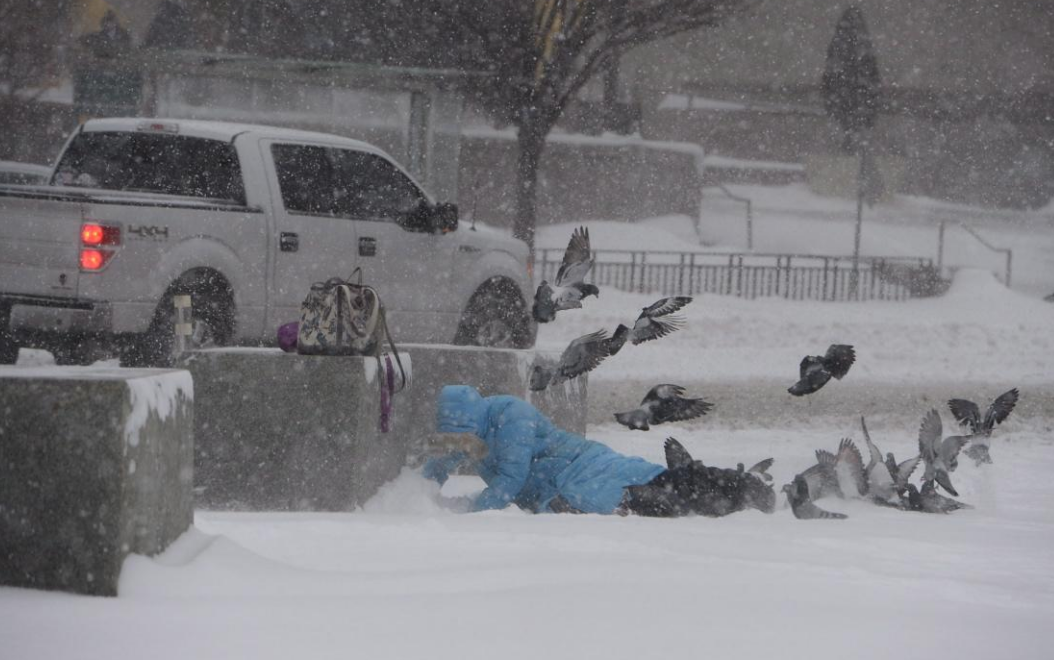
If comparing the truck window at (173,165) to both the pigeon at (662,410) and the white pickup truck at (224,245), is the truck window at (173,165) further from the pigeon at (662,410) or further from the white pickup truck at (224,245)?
the pigeon at (662,410)

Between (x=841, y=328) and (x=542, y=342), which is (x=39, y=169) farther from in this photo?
(x=841, y=328)


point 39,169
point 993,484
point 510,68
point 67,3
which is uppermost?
point 67,3

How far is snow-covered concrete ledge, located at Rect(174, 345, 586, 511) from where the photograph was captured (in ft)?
17.2

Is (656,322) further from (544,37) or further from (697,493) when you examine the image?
(544,37)

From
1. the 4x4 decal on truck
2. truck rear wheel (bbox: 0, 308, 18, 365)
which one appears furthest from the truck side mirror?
truck rear wheel (bbox: 0, 308, 18, 365)

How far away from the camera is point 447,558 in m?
3.82

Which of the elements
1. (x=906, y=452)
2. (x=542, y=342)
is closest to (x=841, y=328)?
(x=542, y=342)

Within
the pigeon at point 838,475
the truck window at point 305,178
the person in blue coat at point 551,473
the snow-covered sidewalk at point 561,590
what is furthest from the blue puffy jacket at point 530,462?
the truck window at point 305,178

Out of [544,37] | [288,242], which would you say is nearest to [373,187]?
[288,242]

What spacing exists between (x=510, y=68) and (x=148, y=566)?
18.9 meters

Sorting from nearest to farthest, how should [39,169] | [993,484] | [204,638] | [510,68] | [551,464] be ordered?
1. [204,638]
2. [551,464]
3. [993,484]
4. [39,169]
5. [510,68]

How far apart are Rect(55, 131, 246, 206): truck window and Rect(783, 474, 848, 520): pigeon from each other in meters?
5.09

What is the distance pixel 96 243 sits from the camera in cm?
810

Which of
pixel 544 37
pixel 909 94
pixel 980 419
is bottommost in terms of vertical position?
pixel 980 419
